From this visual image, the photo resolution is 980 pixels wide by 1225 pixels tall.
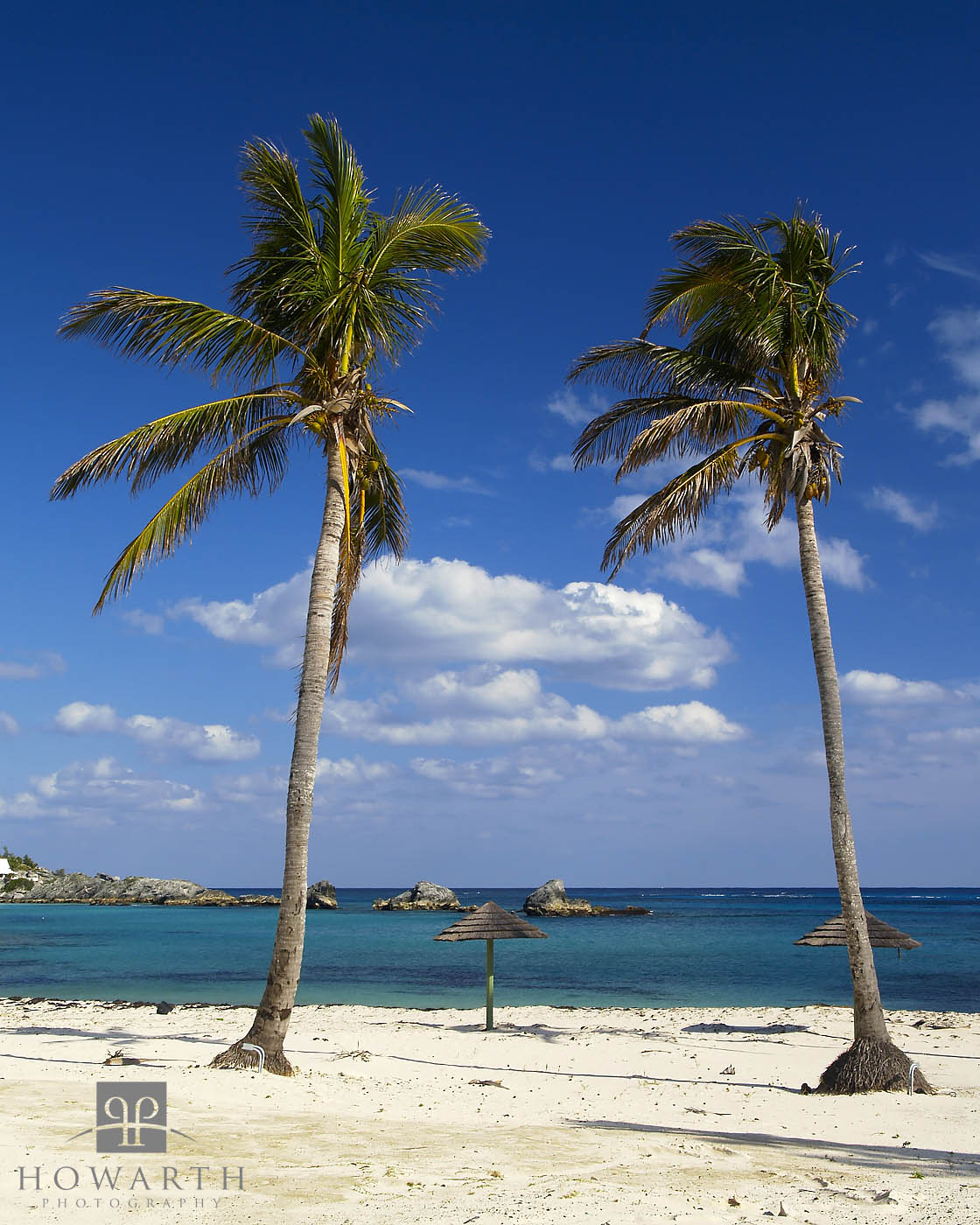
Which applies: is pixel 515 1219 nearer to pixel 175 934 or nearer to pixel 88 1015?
pixel 88 1015

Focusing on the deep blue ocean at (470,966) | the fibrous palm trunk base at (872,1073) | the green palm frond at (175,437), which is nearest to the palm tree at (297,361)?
the green palm frond at (175,437)

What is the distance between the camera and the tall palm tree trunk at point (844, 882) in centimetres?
1011

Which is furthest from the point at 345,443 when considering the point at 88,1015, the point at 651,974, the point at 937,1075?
the point at 651,974

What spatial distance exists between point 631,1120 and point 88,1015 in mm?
12714

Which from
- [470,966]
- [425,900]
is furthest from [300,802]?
[425,900]

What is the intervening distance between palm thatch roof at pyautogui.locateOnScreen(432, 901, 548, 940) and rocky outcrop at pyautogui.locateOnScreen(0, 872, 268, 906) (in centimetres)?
8289

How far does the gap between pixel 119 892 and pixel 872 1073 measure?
9585cm

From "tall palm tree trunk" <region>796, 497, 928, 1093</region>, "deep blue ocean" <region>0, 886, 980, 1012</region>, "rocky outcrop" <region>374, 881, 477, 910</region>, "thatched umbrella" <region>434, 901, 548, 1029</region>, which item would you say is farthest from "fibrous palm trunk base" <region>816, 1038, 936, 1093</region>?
"rocky outcrop" <region>374, 881, 477, 910</region>

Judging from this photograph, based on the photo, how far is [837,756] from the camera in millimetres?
11039

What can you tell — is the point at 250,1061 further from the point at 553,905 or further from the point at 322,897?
the point at 322,897

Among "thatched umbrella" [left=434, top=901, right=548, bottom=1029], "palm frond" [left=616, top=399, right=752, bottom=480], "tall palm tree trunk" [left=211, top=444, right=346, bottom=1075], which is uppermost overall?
"palm frond" [left=616, top=399, right=752, bottom=480]

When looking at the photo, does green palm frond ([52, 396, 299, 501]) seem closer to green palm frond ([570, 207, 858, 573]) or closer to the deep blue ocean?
green palm frond ([570, 207, 858, 573])

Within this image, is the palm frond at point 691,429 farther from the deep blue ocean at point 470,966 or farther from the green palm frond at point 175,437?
the deep blue ocean at point 470,966

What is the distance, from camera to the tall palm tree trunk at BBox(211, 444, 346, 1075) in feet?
33.3
